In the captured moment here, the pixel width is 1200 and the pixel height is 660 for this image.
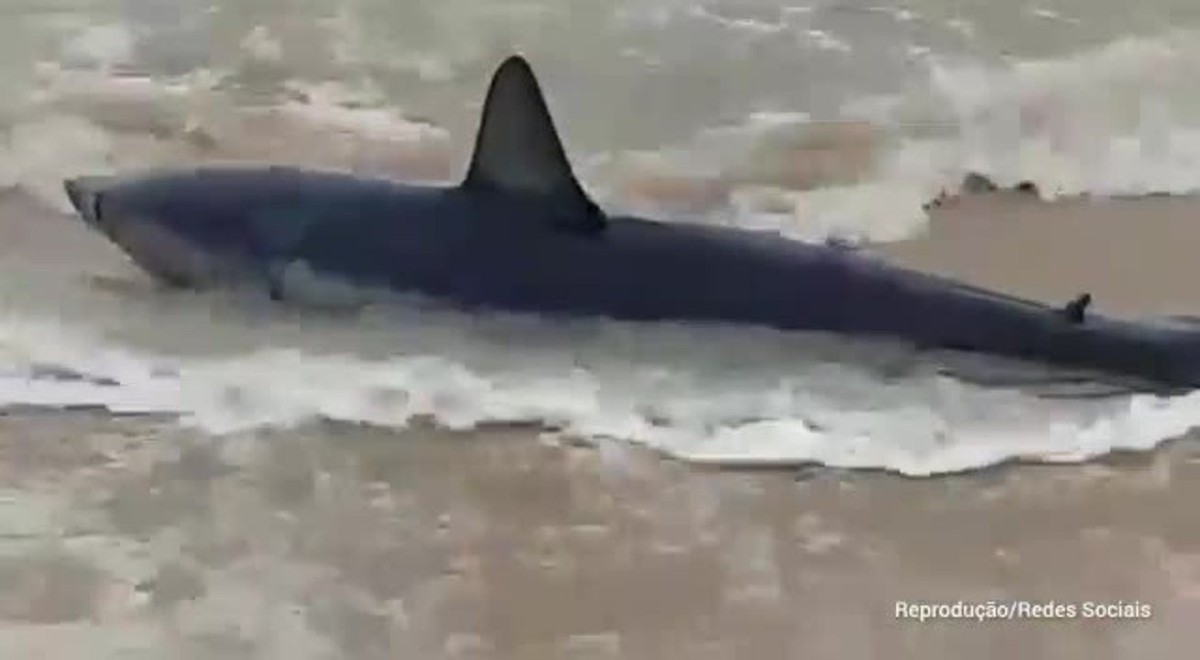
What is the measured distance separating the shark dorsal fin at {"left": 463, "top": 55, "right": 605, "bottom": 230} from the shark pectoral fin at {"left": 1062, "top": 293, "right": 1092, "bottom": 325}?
0.67ft

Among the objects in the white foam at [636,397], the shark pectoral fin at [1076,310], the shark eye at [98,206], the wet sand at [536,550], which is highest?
the shark eye at [98,206]

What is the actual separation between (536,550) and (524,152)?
0.57ft

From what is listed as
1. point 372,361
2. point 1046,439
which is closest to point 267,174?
point 372,361

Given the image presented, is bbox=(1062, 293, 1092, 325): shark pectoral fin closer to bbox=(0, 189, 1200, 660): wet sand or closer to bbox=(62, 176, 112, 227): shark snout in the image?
bbox=(0, 189, 1200, 660): wet sand

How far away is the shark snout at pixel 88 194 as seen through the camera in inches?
32.7

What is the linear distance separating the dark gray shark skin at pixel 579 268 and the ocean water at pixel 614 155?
1 centimetres

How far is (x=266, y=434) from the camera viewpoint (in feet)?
2.45

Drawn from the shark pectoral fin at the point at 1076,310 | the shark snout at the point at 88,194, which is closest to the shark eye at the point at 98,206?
the shark snout at the point at 88,194

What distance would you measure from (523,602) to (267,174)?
0.26m

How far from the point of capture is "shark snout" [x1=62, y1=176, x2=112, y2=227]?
83 cm

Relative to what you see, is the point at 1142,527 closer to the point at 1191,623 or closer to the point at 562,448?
the point at 1191,623

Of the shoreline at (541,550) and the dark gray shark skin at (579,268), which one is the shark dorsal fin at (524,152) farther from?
the shoreline at (541,550)

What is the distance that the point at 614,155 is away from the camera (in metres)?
0.91

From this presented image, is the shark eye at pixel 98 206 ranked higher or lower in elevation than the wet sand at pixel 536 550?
higher
